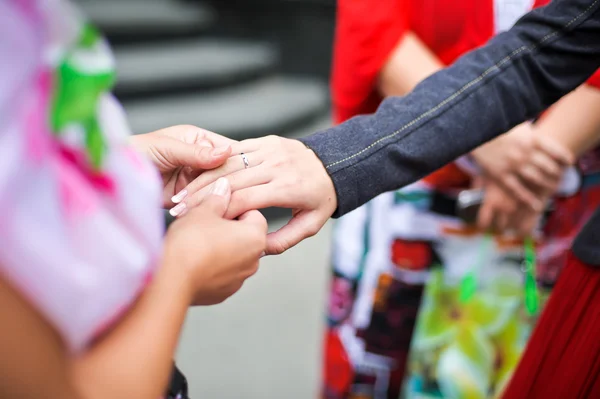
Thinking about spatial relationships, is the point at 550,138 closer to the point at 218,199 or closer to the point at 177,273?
the point at 218,199

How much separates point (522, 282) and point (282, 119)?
1.86 m

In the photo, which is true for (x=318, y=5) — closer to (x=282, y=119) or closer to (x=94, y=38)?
(x=282, y=119)

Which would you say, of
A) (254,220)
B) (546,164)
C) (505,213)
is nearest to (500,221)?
(505,213)

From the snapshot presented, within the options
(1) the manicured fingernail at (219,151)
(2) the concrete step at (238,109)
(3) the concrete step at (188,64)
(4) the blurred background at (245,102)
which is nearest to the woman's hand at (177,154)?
(1) the manicured fingernail at (219,151)

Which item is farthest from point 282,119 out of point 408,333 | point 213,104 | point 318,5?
point 408,333

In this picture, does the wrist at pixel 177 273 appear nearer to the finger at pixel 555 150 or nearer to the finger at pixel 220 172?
the finger at pixel 220 172

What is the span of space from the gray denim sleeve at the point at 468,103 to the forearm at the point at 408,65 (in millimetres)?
187

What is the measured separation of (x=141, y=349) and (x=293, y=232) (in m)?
0.33

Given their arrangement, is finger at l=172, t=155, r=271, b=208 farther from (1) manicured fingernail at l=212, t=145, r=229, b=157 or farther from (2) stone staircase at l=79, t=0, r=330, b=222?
(2) stone staircase at l=79, t=0, r=330, b=222

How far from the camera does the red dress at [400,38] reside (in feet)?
3.18

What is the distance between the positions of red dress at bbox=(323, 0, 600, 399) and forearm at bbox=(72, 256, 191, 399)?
69 cm

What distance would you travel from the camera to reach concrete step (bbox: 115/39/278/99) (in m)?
2.74

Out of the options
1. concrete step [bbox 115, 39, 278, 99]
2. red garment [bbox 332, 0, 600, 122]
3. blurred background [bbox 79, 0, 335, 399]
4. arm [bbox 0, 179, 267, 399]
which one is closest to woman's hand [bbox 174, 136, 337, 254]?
arm [bbox 0, 179, 267, 399]

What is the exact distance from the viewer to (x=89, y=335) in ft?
1.19
